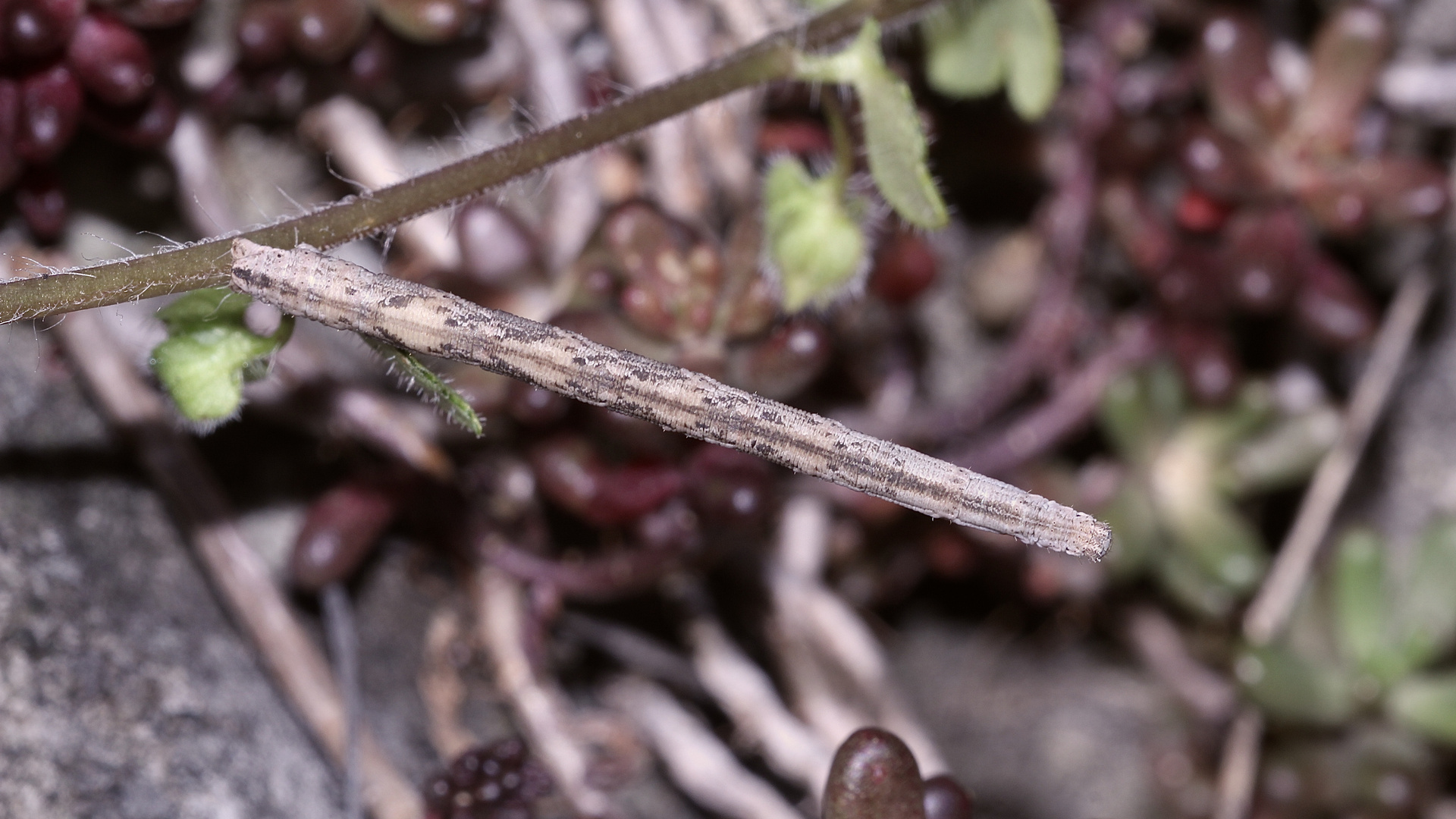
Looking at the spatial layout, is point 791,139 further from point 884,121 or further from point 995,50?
point 884,121

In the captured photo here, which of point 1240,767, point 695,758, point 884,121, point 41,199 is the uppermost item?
point 1240,767

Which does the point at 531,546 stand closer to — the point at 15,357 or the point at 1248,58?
the point at 15,357

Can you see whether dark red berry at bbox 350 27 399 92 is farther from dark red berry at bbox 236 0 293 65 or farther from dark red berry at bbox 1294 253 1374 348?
dark red berry at bbox 1294 253 1374 348

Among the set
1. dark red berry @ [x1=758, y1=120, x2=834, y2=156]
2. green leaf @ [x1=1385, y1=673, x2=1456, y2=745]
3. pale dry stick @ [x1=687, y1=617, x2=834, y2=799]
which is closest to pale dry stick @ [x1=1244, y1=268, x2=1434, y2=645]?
green leaf @ [x1=1385, y1=673, x2=1456, y2=745]

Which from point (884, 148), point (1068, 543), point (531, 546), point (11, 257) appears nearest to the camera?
point (1068, 543)

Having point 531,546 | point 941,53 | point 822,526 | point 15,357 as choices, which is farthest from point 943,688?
point 15,357

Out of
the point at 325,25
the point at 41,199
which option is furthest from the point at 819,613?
the point at 41,199
